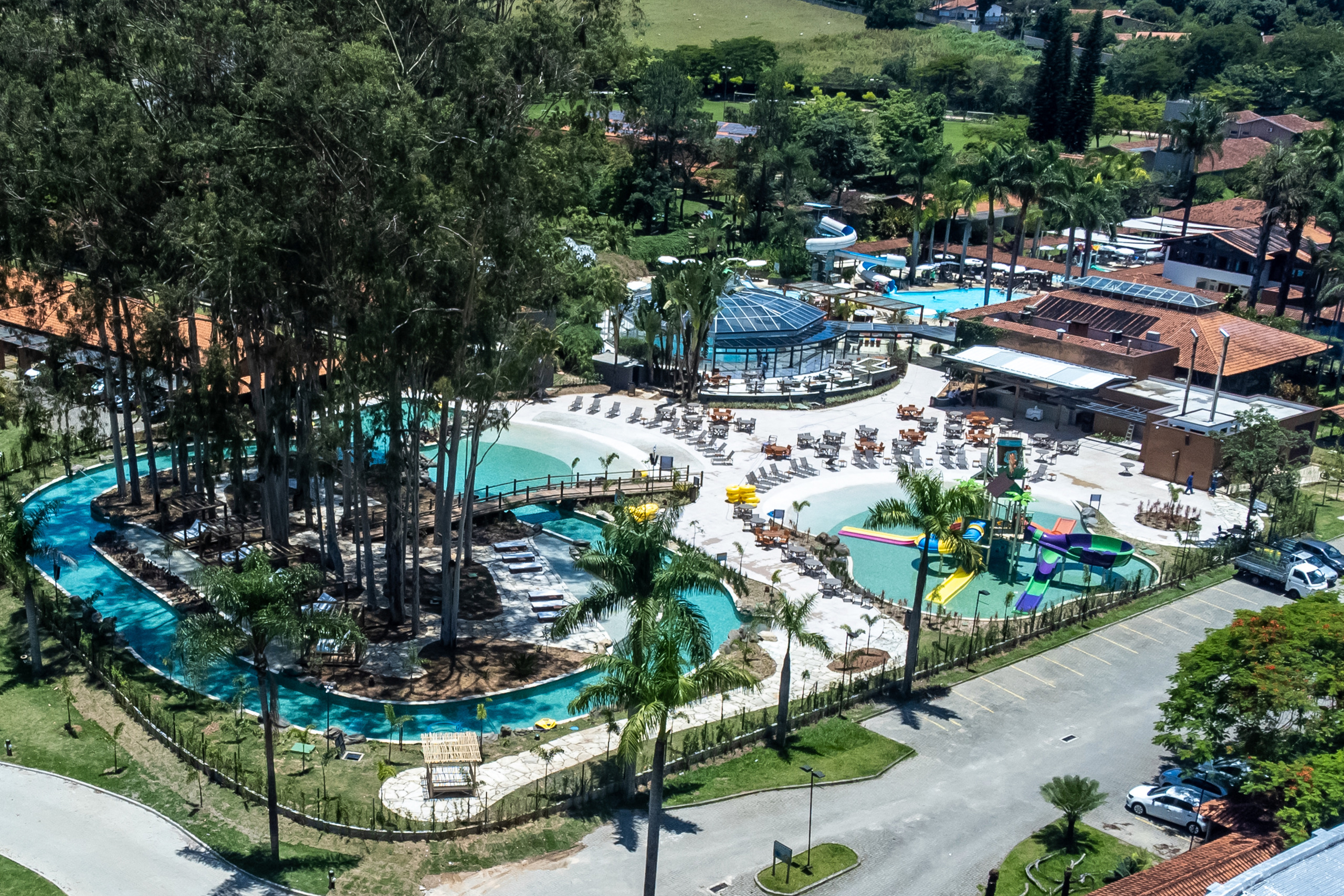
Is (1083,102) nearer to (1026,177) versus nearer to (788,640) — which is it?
(1026,177)

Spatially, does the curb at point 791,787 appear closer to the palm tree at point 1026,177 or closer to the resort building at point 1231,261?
the palm tree at point 1026,177

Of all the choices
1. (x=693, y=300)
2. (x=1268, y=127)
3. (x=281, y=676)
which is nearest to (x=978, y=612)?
(x=281, y=676)

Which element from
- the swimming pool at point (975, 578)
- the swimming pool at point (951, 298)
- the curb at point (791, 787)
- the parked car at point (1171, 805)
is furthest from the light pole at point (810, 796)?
the swimming pool at point (951, 298)

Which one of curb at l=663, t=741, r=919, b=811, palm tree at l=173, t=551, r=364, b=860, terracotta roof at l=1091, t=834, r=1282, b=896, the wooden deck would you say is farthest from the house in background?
palm tree at l=173, t=551, r=364, b=860

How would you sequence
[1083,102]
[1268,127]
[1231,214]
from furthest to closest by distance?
[1083,102], [1268,127], [1231,214]

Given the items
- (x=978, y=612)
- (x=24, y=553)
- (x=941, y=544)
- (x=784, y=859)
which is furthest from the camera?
(x=941, y=544)

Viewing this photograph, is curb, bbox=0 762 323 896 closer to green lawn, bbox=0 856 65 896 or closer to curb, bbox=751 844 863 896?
green lawn, bbox=0 856 65 896
